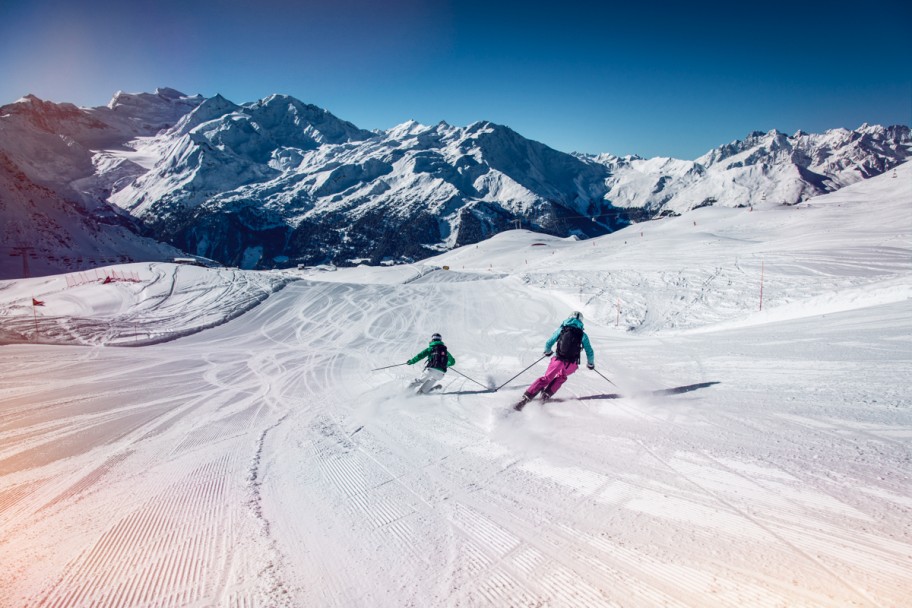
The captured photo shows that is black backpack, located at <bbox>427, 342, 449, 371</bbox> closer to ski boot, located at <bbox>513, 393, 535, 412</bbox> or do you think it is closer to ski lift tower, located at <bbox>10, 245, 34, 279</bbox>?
ski boot, located at <bbox>513, 393, 535, 412</bbox>

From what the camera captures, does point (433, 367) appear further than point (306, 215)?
No

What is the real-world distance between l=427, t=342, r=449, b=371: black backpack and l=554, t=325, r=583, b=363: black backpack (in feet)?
9.38

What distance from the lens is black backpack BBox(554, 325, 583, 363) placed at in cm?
816

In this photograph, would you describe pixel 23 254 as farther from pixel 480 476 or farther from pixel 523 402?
pixel 480 476

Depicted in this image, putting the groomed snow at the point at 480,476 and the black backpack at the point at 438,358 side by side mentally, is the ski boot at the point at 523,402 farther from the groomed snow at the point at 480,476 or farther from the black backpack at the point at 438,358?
the black backpack at the point at 438,358

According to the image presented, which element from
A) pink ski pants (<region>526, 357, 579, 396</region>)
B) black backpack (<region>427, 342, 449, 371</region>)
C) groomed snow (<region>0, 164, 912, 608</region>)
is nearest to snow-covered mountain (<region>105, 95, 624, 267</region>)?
groomed snow (<region>0, 164, 912, 608</region>)

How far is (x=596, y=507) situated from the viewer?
4.21 metres

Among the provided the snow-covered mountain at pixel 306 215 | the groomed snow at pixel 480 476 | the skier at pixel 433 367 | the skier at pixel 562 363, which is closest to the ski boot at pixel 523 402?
the skier at pixel 562 363

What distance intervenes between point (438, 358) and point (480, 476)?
4.86 meters

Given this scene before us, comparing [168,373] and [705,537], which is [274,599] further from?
[168,373]

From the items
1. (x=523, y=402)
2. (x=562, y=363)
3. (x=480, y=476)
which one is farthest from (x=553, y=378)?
(x=480, y=476)

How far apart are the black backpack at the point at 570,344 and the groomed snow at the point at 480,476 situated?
87 centimetres

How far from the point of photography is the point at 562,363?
8.15 metres

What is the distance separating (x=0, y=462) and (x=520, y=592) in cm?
843
